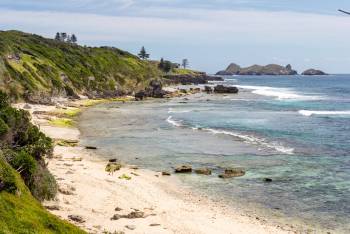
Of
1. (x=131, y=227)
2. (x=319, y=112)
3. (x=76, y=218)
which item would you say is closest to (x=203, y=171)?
(x=131, y=227)

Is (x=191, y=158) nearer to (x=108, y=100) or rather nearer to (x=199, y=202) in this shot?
(x=199, y=202)

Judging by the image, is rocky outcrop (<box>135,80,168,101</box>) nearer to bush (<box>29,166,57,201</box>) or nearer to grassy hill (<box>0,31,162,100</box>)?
grassy hill (<box>0,31,162,100</box>)

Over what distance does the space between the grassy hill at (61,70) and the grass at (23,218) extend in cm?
6867

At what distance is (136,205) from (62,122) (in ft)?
145

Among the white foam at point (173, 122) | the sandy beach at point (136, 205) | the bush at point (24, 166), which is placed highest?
the bush at point (24, 166)

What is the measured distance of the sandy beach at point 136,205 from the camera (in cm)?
2948

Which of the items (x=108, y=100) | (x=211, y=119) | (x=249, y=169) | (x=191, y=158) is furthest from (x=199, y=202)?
(x=108, y=100)

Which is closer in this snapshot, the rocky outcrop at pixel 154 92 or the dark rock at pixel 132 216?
the dark rock at pixel 132 216

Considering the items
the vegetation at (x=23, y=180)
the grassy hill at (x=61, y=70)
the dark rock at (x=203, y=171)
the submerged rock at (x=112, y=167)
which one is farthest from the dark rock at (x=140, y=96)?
the vegetation at (x=23, y=180)

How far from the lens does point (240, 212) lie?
33562 millimetres

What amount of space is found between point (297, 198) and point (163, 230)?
490 inches

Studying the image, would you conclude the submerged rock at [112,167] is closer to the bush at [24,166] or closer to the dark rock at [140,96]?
the bush at [24,166]

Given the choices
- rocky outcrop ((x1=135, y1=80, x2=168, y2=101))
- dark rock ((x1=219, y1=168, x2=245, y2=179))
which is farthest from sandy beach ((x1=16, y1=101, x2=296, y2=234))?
rocky outcrop ((x1=135, y1=80, x2=168, y2=101))

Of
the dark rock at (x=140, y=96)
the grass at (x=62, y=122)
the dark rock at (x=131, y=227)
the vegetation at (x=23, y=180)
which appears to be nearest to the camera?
the vegetation at (x=23, y=180)
